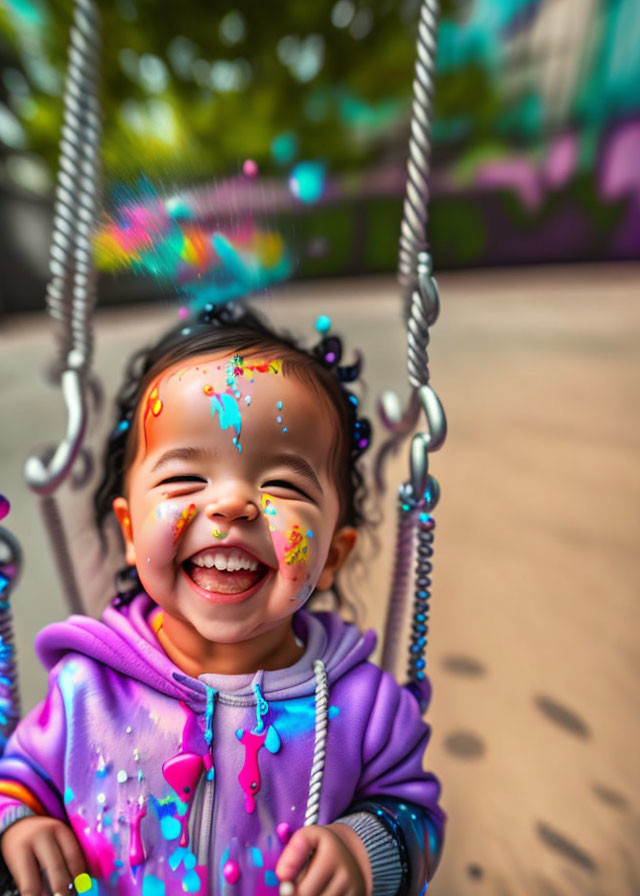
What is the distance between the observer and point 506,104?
175 inches

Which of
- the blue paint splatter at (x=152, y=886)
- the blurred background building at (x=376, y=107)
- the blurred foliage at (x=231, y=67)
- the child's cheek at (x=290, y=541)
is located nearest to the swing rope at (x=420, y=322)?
the child's cheek at (x=290, y=541)

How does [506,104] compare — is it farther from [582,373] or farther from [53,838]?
[53,838]

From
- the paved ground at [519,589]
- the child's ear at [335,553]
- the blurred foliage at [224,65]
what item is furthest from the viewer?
the blurred foliage at [224,65]

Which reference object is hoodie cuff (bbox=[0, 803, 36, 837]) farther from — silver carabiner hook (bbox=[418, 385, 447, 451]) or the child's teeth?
silver carabiner hook (bbox=[418, 385, 447, 451])

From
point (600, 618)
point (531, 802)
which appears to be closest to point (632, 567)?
point (600, 618)

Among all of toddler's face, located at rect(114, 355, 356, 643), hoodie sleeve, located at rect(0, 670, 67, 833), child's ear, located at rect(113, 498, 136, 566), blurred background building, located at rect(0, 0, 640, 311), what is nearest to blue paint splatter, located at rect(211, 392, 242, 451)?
toddler's face, located at rect(114, 355, 356, 643)

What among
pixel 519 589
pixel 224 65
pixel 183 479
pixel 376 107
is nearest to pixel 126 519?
pixel 183 479

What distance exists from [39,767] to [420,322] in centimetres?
37

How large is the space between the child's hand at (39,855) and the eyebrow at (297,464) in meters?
0.25

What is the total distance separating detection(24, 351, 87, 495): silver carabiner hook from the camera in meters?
0.48

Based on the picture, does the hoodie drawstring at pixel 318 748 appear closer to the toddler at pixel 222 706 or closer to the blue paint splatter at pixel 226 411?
the toddler at pixel 222 706

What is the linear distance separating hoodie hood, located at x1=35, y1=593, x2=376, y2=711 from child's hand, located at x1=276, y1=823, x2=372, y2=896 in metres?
0.08

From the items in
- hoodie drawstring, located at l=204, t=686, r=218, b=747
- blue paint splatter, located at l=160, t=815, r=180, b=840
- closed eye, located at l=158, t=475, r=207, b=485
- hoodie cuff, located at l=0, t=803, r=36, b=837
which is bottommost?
blue paint splatter, located at l=160, t=815, r=180, b=840

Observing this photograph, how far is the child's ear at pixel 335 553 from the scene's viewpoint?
1.59ft
